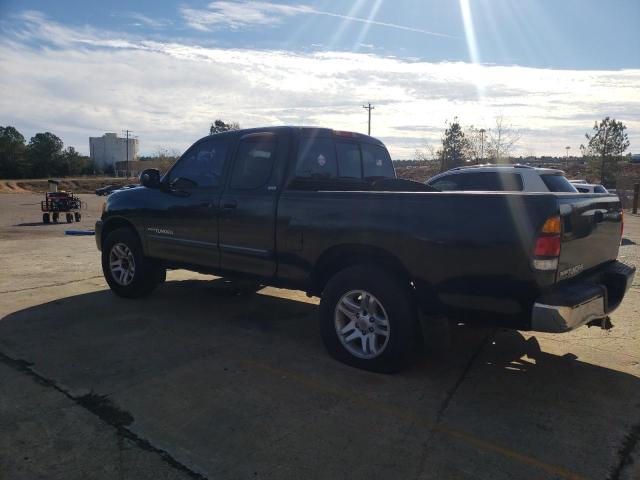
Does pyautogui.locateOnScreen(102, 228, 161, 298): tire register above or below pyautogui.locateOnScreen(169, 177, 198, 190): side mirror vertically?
below

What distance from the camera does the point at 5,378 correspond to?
3.85 m

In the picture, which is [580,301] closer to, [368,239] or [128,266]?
[368,239]

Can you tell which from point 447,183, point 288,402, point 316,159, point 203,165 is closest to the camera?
point 288,402

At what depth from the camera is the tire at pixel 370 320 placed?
12.5ft

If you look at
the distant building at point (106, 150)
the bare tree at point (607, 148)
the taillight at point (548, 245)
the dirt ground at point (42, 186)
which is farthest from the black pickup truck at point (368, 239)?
the distant building at point (106, 150)

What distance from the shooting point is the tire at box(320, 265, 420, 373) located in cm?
382

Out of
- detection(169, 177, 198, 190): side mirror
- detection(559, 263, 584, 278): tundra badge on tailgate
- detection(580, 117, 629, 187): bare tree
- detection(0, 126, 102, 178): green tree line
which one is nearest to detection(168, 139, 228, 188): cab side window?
detection(169, 177, 198, 190): side mirror

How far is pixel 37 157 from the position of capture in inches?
3489

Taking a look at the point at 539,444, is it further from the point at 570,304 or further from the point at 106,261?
the point at 106,261

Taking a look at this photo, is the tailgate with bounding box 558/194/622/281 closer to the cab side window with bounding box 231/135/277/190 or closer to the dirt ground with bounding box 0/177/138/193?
the cab side window with bounding box 231/135/277/190

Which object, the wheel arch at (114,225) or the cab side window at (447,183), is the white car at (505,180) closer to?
the cab side window at (447,183)

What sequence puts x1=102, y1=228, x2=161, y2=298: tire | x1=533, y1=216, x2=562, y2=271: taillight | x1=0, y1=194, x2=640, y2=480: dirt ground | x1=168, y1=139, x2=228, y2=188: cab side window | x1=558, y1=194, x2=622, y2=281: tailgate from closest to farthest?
1. x1=0, y1=194, x2=640, y2=480: dirt ground
2. x1=533, y1=216, x2=562, y2=271: taillight
3. x1=558, y1=194, x2=622, y2=281: tailgate
4. x1=168, y1=139, x2=228, y2=188: cab side window
5. x1=102, y1=228, x2=161, y2=298: tire

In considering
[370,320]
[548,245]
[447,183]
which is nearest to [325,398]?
[370,320]

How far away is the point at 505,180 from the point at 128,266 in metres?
6.12
